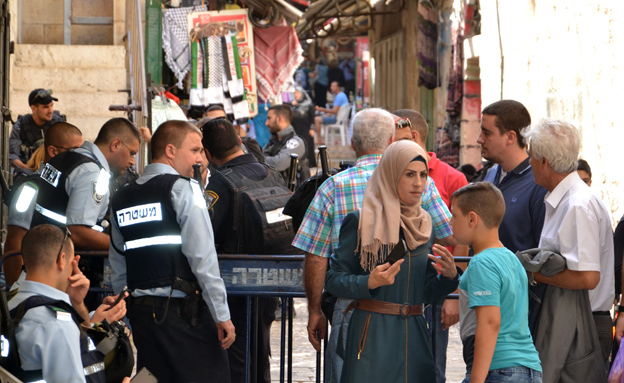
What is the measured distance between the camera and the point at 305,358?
25.0ft

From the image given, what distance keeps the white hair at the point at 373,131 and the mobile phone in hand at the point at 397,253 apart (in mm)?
837

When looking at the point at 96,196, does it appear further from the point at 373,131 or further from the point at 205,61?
the point at 205,61

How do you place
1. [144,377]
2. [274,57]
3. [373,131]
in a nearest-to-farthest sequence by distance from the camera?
[144,377] → [373,131] → [274,57]

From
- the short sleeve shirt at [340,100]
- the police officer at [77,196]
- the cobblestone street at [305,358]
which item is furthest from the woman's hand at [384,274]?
the short sleeve shirt at [340,100]

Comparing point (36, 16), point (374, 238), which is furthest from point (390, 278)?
point (36, 16)

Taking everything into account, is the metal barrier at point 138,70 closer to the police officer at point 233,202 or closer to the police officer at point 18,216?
the police officer at point 18,216

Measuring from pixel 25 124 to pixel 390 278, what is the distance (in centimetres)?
693

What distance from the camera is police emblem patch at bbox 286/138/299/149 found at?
9828 millimetres

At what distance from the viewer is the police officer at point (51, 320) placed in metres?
3.53

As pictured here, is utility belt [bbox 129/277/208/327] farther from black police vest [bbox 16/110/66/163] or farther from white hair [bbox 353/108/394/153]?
black police vest [bbox 16/110/66/163]

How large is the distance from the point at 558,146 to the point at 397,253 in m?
1.04

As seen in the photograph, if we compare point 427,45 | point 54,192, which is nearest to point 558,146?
point 54,192

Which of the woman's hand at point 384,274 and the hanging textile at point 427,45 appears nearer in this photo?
the woman's hand at point 384,274

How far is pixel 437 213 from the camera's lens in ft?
15.2
